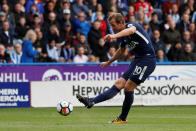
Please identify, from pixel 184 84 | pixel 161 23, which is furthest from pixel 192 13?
pixel 184 84

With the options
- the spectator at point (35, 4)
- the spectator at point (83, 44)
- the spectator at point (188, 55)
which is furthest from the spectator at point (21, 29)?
the spectator at point (188, 55)

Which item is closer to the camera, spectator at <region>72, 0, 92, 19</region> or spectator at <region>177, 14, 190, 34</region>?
spectator at <region>72, 0, 92, 19</region>

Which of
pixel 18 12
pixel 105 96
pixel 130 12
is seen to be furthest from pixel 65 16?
pixel 105 96

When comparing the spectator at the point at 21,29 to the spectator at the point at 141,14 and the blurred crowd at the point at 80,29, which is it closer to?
the blurred crowd at the point at 80,29

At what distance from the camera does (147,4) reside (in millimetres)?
20656

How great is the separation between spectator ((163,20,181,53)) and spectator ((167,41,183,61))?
38 cm

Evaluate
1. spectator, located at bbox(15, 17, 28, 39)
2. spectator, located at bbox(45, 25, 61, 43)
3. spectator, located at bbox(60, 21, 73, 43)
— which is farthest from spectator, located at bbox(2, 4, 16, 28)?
spectator, located at bbox(60, 21, 73, 43)

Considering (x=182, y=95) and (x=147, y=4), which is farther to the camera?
(x=147, y=4)

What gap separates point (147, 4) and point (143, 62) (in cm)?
1018

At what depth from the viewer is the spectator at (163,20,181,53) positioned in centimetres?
1964

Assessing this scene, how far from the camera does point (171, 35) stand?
775 inches

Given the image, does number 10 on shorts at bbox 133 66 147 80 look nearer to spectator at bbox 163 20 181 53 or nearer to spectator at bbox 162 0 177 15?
spectator at bbox 163 20 181 53

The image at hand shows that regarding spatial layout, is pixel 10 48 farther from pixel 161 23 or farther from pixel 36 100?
pixel 161 23

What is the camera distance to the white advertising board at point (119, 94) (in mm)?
16141
